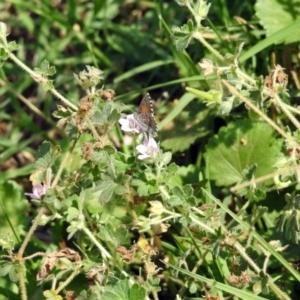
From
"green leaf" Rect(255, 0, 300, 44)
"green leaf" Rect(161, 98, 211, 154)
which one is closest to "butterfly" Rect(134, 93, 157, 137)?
"green leaf" Rect(161, 98, 211, 154)

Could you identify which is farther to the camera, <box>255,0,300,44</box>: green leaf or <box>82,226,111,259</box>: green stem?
<box>255,0,300,44</box>: green leaf

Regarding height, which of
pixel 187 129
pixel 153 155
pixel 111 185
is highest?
pixel 153 155

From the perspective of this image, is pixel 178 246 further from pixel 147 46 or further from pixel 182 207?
pixel 147 46

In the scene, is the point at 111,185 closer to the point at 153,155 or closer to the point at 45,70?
the point at 153,155

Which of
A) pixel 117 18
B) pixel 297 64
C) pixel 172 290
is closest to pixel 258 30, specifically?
pixel 297 64

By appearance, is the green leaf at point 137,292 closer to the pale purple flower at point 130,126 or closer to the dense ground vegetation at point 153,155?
the dense ground vegetation at point 153,155

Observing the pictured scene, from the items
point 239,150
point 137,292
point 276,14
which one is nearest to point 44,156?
point 137,292

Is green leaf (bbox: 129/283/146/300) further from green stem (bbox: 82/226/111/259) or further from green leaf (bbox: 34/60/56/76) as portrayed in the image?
green leaf (bbox: 34/60/56/76)
